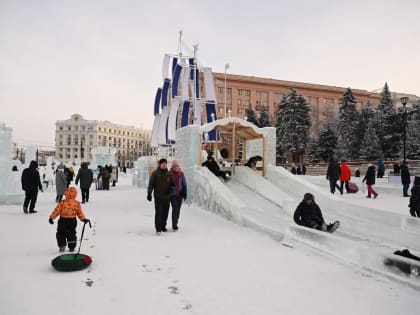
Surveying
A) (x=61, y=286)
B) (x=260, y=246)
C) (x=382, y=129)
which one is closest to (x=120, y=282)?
(x=61, y=286)

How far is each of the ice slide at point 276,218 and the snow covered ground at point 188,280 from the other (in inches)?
6.3

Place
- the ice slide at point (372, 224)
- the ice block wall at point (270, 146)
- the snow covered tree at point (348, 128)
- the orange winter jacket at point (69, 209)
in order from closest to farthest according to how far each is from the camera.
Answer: the orange winter jacket at point (69, 209)
the ice slide at point (372, 224)
the ice block wall at point (270, 146)
the snow covered tree at point (348, 128)

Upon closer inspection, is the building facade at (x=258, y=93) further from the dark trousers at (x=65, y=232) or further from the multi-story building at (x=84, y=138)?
the dark trousers at (x=65, y=232)

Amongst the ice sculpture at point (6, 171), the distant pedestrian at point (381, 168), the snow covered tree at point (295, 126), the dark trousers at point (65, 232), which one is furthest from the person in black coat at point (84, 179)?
the snow covered tree at point (295, 126)

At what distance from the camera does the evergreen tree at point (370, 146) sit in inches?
1293

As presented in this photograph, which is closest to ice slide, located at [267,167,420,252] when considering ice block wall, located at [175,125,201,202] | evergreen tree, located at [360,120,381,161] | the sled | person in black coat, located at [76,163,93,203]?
the sled

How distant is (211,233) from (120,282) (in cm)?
308

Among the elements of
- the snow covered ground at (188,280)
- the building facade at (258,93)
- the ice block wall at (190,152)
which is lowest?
the snow covered ground at (188,280)

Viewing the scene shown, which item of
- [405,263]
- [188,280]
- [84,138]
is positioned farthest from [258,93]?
[188,280]

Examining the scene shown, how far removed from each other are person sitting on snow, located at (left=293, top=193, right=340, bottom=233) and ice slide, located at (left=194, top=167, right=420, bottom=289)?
0.30 meters

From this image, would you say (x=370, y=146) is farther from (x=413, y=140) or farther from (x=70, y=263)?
(x=70, y=263)

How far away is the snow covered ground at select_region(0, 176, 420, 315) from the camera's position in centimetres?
328

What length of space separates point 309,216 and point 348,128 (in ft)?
113

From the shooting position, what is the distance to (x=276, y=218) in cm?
682
